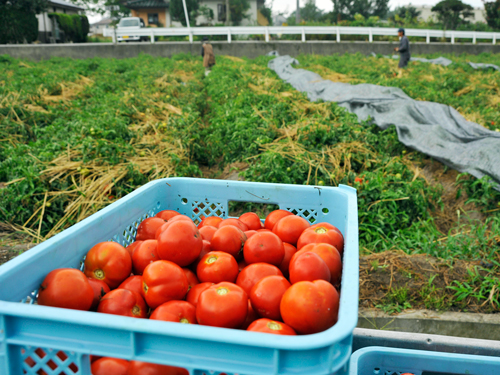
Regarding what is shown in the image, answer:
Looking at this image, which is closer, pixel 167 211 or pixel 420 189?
pixel 167 211

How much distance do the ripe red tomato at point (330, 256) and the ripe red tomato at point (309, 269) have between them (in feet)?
0.21

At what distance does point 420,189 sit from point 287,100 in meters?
3.83

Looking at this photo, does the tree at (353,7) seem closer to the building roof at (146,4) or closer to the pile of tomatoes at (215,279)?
the building roof at (146,4)

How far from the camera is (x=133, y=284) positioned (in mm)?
1643

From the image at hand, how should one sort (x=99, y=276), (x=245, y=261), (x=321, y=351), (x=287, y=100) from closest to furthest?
(x=321, y=351)
(x=99, y=276)
(x=245, y=261)
(x=287, y=100)

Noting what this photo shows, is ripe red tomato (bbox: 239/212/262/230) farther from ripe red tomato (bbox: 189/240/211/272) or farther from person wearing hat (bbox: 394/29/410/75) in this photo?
person wearing hat (bbox: 394/29/410/75)

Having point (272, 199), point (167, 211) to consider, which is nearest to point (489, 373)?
point (272, 199)

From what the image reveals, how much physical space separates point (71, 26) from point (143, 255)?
39056mm

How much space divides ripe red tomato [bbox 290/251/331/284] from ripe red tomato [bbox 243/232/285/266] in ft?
0.71

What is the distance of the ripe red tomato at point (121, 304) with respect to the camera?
1421mm

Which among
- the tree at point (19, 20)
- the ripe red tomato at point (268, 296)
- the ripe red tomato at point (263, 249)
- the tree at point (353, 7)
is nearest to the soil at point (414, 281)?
the ripe red tomato at point (263, 249)

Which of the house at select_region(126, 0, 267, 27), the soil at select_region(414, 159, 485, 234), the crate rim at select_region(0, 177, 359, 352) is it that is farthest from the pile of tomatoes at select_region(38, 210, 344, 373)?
the house at select_region(126, 0, 267, 27)

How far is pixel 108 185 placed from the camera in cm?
430

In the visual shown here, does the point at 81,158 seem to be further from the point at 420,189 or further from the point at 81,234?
the point at 420,189
